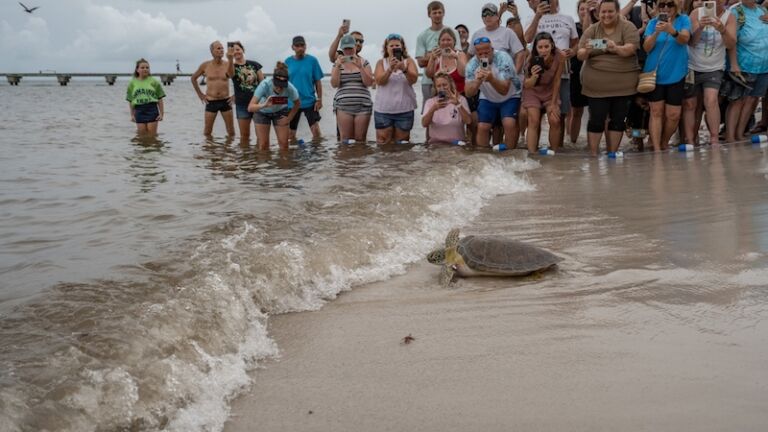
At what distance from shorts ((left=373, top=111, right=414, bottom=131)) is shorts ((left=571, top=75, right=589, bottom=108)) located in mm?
2548

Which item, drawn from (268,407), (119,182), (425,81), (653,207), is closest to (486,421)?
(268,407)

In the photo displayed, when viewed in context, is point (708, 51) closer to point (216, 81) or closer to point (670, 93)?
point (670, 93)

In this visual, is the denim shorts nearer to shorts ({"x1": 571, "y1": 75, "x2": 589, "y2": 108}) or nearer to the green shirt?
the green shirt

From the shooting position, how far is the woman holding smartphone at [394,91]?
9266 millimetres

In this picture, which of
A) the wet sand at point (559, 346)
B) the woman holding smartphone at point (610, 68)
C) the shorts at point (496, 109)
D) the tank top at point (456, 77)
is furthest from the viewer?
the tank top at point (456, 77)

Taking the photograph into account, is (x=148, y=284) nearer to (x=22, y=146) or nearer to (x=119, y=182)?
(x=119, y=182)

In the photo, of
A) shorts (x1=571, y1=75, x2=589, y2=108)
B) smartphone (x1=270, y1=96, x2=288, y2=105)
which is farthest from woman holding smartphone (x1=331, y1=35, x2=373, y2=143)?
shorts (x1=571, y1=75, x2=589, y2=108)

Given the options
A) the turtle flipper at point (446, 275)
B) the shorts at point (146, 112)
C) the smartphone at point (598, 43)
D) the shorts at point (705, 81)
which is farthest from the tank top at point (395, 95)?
the turtle flipper at point (446, 275)

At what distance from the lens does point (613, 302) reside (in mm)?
3238

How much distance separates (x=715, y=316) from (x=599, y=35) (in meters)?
5.92

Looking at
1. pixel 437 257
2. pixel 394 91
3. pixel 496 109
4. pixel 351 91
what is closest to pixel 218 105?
pixel 351 91

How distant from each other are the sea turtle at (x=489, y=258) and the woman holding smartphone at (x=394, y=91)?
5.71 m

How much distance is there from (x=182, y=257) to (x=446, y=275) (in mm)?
1728

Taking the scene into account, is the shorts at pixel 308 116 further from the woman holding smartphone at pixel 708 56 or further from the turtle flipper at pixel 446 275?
the turtle flipper at pixel 446 275
